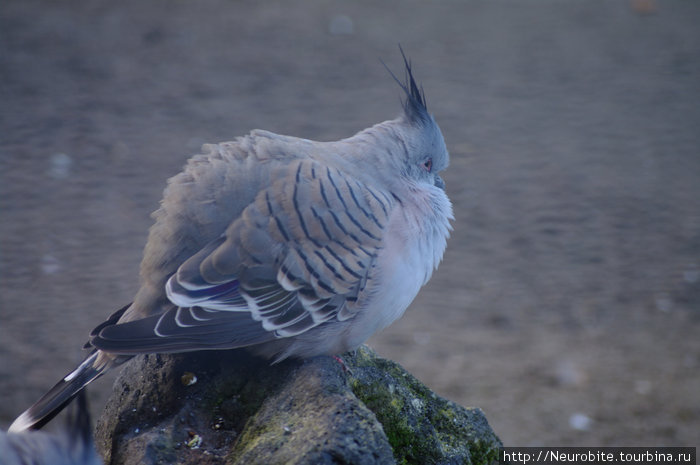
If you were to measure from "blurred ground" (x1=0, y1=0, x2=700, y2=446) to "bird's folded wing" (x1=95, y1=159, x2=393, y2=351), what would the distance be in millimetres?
2439

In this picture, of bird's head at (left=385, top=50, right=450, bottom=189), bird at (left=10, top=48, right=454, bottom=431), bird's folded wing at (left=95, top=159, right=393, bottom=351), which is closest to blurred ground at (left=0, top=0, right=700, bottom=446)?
bird's head at (left=385, top=50, right=450, bottom=189)

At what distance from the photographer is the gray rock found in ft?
7.83

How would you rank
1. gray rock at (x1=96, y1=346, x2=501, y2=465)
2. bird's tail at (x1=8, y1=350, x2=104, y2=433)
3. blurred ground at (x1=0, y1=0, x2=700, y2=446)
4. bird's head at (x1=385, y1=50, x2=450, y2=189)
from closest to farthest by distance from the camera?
1. gray rock at (x1=96, y1=346, x2=501, y2=465)
2. bird's tail at (x1=8, y1=350, x2=104, y2=433)
3. bird's head at (x1=385, y1=50, x2=450, y2=189)
4. blurred ground at (x1=0, y1=0, x2=700, y2=446)

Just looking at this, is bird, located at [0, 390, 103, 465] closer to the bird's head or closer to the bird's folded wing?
the bird's folded wing

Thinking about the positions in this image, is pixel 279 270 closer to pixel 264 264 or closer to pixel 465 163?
pixel 264 264

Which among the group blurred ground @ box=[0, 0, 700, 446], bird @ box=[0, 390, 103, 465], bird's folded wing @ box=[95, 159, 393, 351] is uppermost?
bird's folded wing @ box=[95, 159, 393, 351]

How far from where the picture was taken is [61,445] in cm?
245

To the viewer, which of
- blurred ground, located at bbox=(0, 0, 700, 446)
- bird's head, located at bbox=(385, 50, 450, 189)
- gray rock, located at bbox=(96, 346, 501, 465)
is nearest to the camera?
gray rock, located at bbox=(96, 346, 501, 465)

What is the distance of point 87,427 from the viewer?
8.03 ft

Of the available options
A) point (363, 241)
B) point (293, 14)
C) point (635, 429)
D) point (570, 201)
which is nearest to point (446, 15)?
point (293, 14)

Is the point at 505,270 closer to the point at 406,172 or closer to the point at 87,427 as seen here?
the point at 406,172

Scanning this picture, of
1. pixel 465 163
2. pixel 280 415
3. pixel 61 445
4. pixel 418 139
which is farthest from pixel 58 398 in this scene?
pixel 465 163

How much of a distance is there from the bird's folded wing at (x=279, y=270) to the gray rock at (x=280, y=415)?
24 centimetres

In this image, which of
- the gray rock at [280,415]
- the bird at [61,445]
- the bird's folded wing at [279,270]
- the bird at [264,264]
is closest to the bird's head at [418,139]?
the bird at [264,264]
